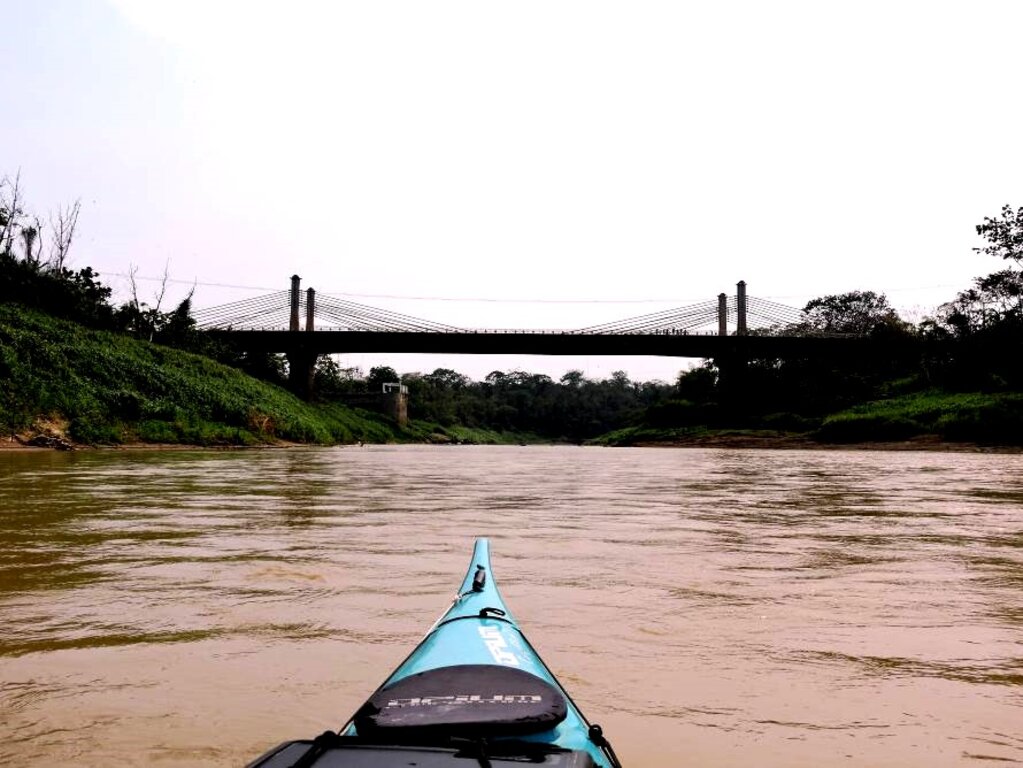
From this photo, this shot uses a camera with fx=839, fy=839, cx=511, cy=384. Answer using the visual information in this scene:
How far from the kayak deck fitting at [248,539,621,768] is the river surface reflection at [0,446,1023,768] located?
0.44 m

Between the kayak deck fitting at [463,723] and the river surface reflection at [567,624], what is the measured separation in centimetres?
44

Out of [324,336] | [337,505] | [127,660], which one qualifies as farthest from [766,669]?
[324,336]

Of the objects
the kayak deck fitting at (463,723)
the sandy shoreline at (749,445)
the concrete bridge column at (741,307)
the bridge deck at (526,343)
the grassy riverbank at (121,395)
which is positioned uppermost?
the concrete bridge column at (741,307)

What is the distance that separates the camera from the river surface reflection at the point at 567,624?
8.18ft

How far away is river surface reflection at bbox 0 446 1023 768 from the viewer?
8.18 ft

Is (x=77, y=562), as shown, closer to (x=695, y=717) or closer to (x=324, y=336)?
(x=695, y=717)

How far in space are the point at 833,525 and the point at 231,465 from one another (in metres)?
13.1

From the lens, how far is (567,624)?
3.79 m

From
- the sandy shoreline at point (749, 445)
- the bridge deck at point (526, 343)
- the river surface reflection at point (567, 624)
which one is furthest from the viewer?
the bridge deck at point (526, 343)

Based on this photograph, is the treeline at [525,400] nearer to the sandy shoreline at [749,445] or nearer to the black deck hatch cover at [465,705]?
the sandy shoreline at [749,445]

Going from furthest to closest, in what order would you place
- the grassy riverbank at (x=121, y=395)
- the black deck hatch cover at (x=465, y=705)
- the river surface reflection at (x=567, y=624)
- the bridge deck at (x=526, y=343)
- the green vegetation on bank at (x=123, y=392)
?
the bridge deck at (x=526, y=343) < the green vegetation on bank at (x=123, y=392) < the grassy riverbank at (x=121, y=395) < the river surface reflection at (x=567, y=624) < the black deck hatch cover at (x=465, y=705)

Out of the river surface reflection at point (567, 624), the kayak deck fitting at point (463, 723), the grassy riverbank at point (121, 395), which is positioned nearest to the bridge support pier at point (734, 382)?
the grassy riverbank at point (121, 395)

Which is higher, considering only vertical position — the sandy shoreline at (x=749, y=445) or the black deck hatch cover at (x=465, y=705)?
the black deck hatch cover at (x=465, y=705)

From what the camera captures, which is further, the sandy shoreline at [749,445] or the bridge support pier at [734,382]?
the bridge support pier at [734,382]
